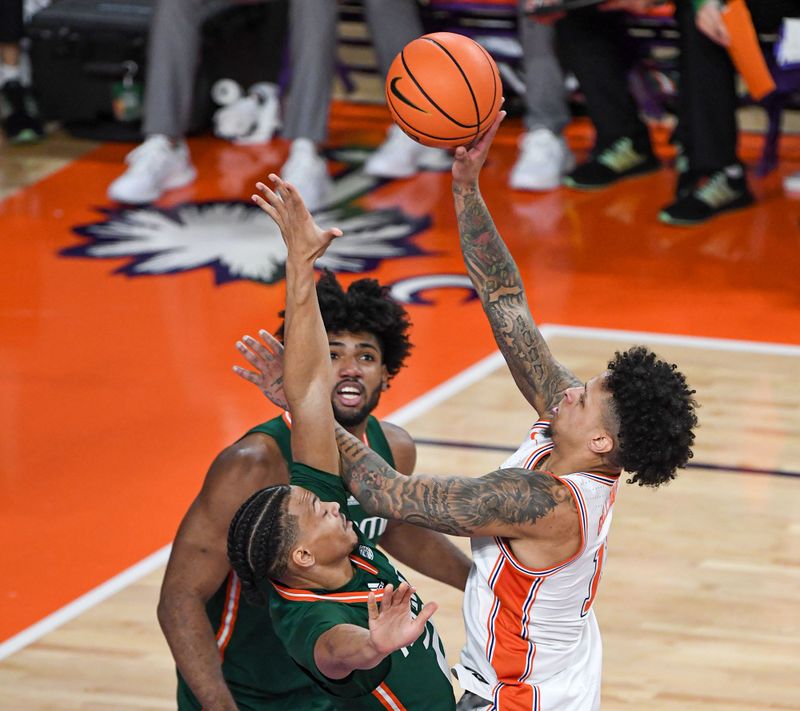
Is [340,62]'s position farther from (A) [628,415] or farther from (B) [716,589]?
(A) [628,415]

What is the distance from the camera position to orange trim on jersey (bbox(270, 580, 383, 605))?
280 cm

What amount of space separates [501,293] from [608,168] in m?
4.94

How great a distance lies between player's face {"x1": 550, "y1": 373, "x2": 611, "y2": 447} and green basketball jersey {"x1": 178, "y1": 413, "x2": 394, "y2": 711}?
604mm

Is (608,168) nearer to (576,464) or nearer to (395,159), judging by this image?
(395,159)

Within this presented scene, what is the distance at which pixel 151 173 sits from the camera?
801 cm

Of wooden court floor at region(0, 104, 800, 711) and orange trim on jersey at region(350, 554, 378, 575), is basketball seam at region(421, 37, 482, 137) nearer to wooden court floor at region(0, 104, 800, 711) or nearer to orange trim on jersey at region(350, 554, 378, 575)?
orange trim on jersey at region(350, 554, 378, 575)

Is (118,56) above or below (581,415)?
below

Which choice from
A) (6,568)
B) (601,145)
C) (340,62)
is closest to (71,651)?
(6,568)

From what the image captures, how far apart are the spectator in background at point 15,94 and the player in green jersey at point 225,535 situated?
580 centimetres

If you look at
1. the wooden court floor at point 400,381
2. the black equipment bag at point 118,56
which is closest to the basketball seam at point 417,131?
the wooden court floor at point 400,381

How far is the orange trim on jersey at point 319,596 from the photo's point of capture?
110 inches

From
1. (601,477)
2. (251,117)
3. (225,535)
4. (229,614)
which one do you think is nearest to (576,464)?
(601,477)

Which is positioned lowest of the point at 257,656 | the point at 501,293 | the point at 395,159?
the point at 395,159

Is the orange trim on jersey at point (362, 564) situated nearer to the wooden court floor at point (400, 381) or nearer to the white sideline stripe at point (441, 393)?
the wooden court floor at point (400, 381)
